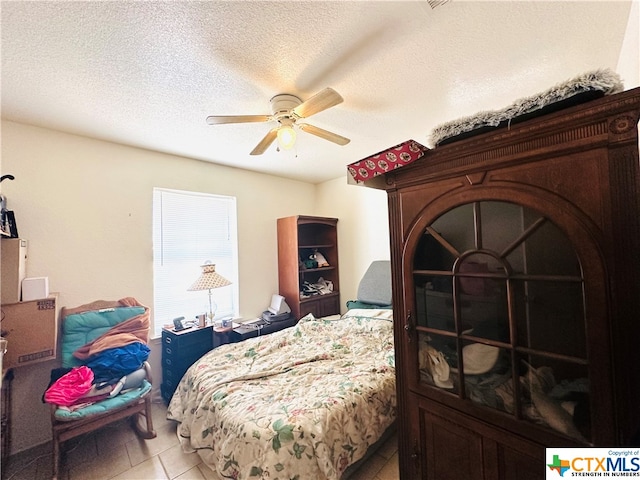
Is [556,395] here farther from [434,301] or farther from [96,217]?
[96,217]

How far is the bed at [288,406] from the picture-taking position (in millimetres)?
1360

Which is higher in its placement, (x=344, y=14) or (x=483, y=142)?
(x=344, y=14)

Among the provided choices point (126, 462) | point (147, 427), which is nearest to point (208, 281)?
point (147, 427)

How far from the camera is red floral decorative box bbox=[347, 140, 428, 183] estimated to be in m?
1.13

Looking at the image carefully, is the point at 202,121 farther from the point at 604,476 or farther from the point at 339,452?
the point at 604,476

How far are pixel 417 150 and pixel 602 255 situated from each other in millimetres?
705

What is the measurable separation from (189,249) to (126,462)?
1.96m

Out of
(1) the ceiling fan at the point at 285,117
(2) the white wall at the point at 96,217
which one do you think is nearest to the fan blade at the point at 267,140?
(1) the ceiling fan at the point at 285,117

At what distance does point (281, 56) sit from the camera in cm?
149

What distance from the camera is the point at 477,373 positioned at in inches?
41.4

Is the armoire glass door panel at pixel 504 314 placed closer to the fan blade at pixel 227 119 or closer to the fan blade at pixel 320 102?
the fan blade at pixel 320 102

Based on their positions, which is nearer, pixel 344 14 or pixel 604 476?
pixel 604 476

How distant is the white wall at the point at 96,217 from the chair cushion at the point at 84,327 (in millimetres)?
216

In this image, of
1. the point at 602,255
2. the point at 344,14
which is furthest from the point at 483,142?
the point at 344,14
